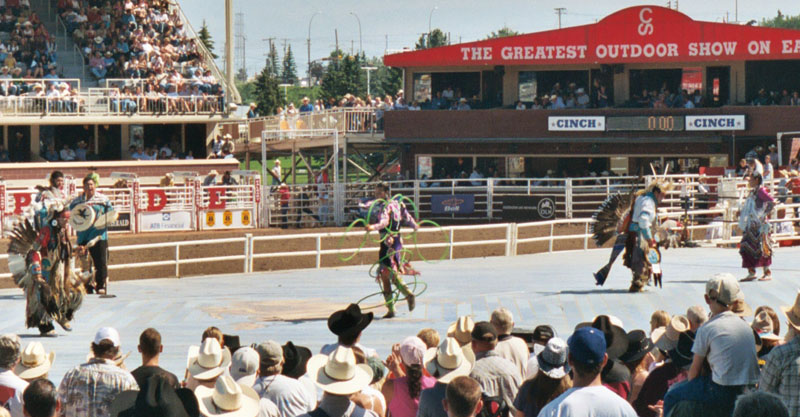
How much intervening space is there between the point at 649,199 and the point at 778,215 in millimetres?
11681

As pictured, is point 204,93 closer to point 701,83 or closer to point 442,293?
point 701,83

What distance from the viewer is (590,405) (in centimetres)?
573

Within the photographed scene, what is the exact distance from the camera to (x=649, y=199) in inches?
669

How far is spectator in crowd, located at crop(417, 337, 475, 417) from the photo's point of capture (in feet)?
22.8

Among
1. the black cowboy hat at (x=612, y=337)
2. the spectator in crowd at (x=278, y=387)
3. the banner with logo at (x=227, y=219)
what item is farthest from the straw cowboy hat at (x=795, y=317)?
the banner with logo at (x=227, y=219)

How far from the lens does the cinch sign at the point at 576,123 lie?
41.5m

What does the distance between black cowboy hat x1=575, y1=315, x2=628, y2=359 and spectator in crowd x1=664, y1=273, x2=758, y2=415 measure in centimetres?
60

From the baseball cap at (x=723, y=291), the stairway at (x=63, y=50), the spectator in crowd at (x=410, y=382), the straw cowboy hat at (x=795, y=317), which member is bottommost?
the spectator in crowd at (x=410, y=382)

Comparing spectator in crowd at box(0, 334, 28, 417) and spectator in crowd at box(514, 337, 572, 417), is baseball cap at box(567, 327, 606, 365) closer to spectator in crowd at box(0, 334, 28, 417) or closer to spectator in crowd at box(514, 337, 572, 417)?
spectator in crowd at box(514, 337, 572, 417)

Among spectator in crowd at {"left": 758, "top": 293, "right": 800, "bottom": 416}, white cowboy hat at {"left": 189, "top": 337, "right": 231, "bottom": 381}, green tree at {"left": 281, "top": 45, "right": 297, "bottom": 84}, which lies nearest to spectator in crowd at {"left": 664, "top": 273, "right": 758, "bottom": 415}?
spectator in crowd at {"left": 758, "top": 293, "right": 800, "bottom": 416}

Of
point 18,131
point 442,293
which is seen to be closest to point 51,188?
point 442,293

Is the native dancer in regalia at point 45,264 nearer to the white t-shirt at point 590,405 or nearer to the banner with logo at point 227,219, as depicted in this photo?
the white t-shirt at point 590,405

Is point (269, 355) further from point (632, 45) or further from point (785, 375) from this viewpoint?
point (632, 45)

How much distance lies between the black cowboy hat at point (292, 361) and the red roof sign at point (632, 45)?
35.1 meters
